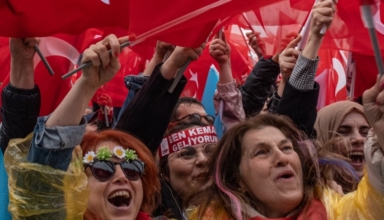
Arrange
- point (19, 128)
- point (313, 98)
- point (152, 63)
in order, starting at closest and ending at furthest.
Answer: point (19, 128)
point (313, 98)
point (152, 63)

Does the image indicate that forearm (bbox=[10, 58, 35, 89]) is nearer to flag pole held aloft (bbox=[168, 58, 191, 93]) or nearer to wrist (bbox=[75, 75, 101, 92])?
wrist (bbox=[75, 75, 101, 92])

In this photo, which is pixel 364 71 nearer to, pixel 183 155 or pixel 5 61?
pixel 183 155

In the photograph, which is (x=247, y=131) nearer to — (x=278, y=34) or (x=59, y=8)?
(x=59, y=8)

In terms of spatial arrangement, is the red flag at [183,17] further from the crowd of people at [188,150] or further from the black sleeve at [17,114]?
the black sleeve at [17,114]

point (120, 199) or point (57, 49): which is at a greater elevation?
point (57, 49)

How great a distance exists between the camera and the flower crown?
11.7 feet

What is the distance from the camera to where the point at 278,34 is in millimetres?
4980

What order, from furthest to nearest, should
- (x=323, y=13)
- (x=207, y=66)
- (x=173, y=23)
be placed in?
(x=207, y=66) < (x=323, y=13) < (x=173, y=23)

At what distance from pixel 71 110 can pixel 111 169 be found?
1.86 feet

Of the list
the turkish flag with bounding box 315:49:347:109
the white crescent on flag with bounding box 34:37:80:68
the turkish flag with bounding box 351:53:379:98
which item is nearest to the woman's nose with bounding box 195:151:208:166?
the white crescent on flag with bounding box 34:37:80:68

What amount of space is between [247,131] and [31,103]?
947 millimetres

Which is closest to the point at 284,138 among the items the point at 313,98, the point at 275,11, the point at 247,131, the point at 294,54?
the point at 247,131

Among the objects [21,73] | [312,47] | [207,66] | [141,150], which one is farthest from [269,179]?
[207,66]

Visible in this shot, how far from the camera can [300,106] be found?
394 cm
